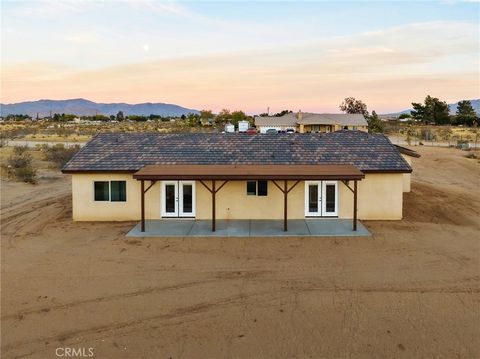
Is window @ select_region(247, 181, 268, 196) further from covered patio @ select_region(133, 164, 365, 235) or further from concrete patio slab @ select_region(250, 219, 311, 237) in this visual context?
concrete patio slab @ select_region(250, 219, 311, 237)

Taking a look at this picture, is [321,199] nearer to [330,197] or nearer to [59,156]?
[330,197]

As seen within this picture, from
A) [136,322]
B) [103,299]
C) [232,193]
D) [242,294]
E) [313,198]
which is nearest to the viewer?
[136,322]

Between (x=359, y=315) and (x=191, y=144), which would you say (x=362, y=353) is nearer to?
(x=359, y=315)

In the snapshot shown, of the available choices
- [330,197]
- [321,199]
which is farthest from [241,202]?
[330,197]

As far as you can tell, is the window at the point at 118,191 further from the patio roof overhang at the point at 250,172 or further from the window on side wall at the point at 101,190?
the patio roof overhang at the point at 250,172

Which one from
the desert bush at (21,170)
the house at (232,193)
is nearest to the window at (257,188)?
the house at (232,193)
